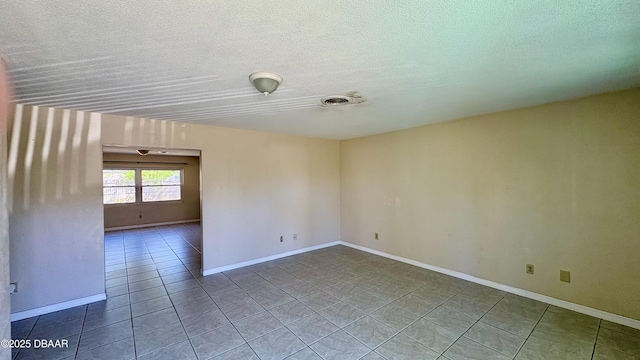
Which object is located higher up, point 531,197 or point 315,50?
point 315,50

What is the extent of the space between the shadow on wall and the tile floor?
1.37 metres

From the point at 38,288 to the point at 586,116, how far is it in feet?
20.4

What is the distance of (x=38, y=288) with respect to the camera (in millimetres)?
2725

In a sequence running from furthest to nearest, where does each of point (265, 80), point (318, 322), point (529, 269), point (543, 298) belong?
1. point (529, 269)
2. point (543, 298)
3. point (318, 322)
4. point (265, 80)

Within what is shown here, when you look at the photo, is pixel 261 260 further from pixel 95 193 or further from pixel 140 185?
pixel 140 185

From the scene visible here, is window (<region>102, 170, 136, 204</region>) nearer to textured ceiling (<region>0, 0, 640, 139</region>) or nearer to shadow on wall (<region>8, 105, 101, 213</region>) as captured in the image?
shadow on wall (<region>8, 105, 101, 213</region>)

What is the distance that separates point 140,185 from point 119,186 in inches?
20.2

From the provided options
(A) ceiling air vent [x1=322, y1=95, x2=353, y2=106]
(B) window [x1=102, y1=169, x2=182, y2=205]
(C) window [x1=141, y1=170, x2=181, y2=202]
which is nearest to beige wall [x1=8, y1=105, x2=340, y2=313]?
(A) ceiling air vent [x1=322, y1=95, x2=353, y2=106]

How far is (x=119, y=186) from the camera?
24.4ft

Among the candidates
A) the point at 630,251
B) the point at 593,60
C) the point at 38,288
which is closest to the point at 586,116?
the point at 593,60

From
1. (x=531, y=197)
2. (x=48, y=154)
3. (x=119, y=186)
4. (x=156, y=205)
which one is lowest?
(x=156, y=205)

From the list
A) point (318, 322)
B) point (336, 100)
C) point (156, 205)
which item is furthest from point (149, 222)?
point (336, 100)

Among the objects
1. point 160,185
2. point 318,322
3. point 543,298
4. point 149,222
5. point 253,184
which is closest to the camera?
point 318,322

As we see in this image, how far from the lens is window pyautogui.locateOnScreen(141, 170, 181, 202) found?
7.83m
